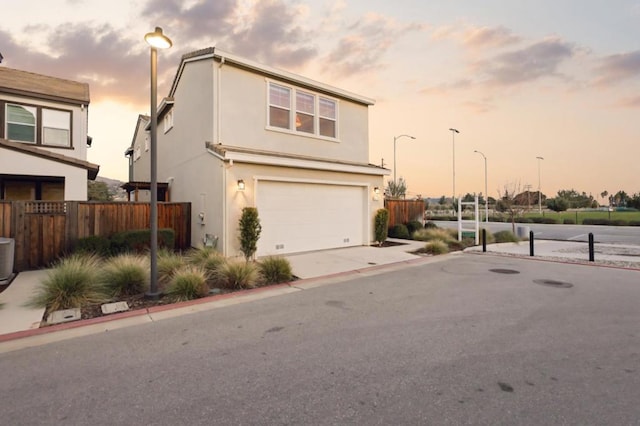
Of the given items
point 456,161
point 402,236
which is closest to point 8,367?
point 402,236

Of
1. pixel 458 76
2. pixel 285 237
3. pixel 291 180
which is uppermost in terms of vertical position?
pixel 458 76

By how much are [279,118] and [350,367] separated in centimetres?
1062

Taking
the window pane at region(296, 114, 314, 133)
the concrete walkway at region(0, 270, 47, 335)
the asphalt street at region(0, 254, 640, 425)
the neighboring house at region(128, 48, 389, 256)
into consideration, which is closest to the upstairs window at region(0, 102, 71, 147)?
the neighboring house at region(128, 48, 389, 256)

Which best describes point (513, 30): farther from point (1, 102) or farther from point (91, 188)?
point (91, 188)

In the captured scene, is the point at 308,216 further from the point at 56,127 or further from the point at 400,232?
the point at 56,127

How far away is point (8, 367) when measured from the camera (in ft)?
12.6

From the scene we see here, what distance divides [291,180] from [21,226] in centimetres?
808

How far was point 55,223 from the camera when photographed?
9.75 m

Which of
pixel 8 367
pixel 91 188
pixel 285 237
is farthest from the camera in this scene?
pixel 91 188

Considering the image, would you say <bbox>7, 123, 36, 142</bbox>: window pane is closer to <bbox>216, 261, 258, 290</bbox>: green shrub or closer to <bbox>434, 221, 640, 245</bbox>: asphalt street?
<bbox>216, 261, 258, 290</bbox>: green shrub

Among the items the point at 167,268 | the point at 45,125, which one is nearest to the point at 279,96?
the point at 167,268

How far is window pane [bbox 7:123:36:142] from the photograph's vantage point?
14.1 meters

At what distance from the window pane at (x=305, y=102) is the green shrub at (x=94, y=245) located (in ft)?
27.2

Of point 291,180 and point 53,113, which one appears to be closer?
point 291,180
